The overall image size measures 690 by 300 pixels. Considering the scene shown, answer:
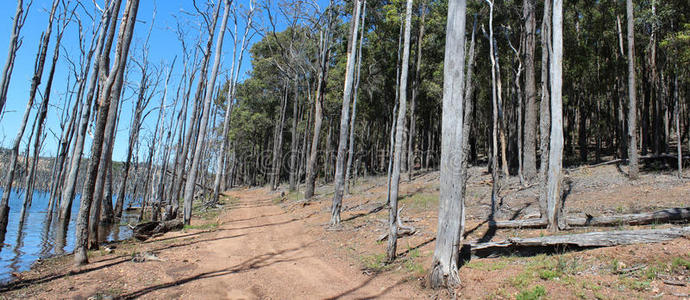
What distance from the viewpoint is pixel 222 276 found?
685 centimetres

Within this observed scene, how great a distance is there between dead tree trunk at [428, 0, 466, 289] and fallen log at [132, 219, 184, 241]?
9274mm

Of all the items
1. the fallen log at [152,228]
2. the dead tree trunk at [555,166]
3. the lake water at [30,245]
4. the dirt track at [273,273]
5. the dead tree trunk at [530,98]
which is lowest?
the lake water at [30,245]

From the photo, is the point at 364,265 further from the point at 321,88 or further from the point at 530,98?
the point at 321,88

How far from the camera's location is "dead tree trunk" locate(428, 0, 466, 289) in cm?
571

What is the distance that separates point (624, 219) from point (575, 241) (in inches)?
89.8

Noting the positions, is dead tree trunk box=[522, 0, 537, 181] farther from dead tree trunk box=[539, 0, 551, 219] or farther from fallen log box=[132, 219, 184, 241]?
fallen log box=[132, 219, 184, 241]

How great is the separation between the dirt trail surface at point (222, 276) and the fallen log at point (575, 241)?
187 centimetres

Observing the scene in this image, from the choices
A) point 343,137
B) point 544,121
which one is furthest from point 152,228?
point 544,121

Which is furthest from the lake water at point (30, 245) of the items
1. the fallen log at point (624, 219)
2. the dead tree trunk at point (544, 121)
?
the dead tree trunk at point (544, 121)

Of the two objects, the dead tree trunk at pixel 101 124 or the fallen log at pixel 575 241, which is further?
the dead tree trunk at pixel 101 124

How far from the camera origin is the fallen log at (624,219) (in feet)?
23.0

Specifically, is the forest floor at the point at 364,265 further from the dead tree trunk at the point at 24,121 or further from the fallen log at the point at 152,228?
the dead tree trunk at the point at 24,121

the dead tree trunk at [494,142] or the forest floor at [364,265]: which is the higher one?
the dead tree trunk at [494,142]

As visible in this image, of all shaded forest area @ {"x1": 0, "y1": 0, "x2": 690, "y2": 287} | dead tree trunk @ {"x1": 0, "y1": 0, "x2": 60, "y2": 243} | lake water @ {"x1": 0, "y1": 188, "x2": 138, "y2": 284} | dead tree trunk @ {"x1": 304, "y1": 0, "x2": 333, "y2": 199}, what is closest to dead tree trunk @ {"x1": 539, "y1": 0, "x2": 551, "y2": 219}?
shaded forest area @ {"x1": 0, "y1": 0, "x2": 690, "y2": 287}
